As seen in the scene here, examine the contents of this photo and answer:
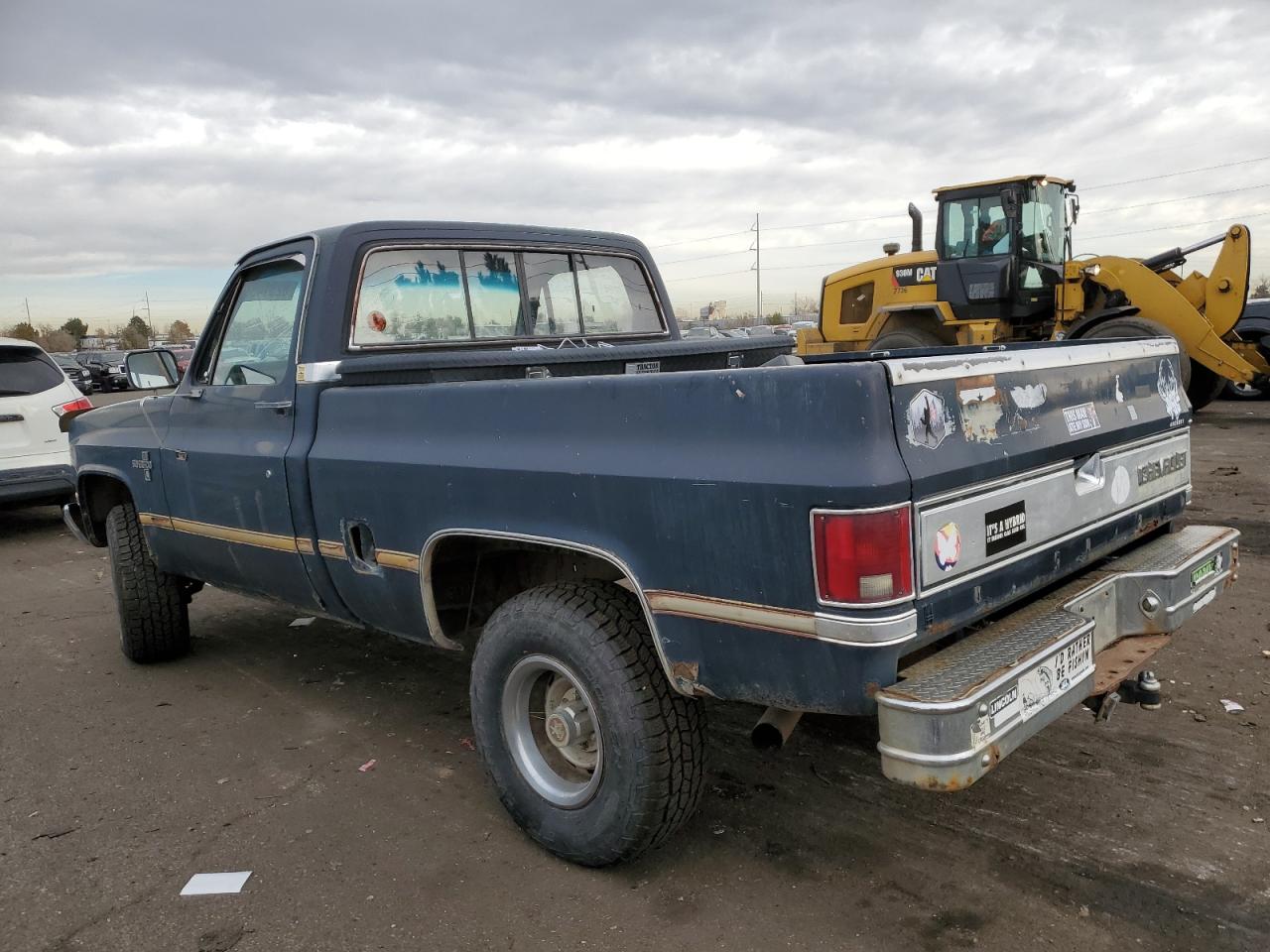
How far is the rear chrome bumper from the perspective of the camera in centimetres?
215

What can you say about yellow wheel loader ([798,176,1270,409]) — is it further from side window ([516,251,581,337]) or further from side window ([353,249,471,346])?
side window ([353,249,471,346])

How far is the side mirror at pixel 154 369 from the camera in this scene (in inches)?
183

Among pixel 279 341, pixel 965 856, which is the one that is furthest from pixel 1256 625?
pixel 279 341

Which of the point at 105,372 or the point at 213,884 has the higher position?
the point at 105,372

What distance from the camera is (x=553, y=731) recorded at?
2.94 meters

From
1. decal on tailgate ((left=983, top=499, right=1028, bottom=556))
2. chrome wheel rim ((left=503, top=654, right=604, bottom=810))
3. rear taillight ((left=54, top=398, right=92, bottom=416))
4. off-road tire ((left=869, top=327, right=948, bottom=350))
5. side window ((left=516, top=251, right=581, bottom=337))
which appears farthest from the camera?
off-road tire ((left=869, top=327, right=948, bottom=350))

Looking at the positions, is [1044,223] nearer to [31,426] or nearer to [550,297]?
[550,297]

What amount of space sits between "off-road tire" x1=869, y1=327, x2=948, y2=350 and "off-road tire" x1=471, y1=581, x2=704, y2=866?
11.1m

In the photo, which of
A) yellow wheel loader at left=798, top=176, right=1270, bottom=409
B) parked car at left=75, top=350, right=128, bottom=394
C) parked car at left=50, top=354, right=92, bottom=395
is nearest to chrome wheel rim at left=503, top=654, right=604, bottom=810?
yellow wheel loader at left=798, top=176, right=1270, bottom=409

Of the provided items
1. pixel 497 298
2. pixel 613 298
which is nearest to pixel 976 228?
pixel 613 298

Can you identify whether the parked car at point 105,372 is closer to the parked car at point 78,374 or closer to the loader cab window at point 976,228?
the parked car at point 78,374

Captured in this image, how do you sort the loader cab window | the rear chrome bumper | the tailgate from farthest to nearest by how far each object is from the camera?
1. the loader cab window
2. the tailgate
3. the rear chrome bumper

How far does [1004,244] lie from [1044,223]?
53 cm

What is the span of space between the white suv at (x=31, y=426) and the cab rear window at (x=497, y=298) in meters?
6.13
